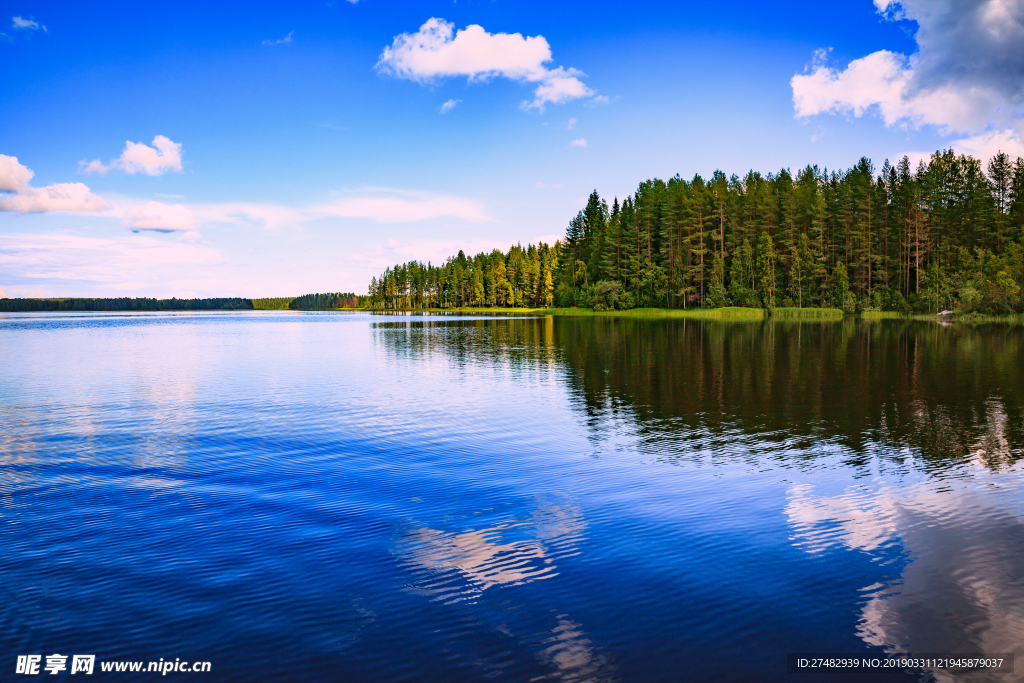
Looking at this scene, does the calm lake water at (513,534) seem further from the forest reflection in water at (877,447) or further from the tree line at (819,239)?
the tree line at (819,239)

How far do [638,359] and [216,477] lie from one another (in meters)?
28.8

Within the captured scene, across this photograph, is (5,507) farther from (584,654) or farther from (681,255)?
(681,255)

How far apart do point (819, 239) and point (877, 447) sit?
347 ft

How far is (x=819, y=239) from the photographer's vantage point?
108m

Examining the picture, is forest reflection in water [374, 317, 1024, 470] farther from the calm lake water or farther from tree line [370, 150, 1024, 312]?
tree line [370, 150, 1024, 312]

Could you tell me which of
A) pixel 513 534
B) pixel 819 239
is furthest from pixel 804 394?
pixel 819 239

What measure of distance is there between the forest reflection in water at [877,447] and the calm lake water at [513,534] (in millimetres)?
77

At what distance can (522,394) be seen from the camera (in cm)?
2528

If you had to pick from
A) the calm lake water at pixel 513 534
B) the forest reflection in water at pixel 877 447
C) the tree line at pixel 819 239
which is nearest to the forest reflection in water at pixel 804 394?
the forest reflection in water at pixel 877 447

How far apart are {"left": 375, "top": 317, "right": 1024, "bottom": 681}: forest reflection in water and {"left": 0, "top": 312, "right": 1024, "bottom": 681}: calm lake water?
0.08m

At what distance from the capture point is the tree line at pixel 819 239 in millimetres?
97000

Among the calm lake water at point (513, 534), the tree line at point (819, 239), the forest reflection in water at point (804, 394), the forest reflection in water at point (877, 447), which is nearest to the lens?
the calm lake water at point (513, 534)

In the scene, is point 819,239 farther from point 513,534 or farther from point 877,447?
point 513,534

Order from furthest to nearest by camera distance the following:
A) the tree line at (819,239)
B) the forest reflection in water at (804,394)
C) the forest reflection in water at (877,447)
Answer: the tree line at (819,239) < the forest reflection in water at (804,394) < the forest reflection in water at (877,447)
